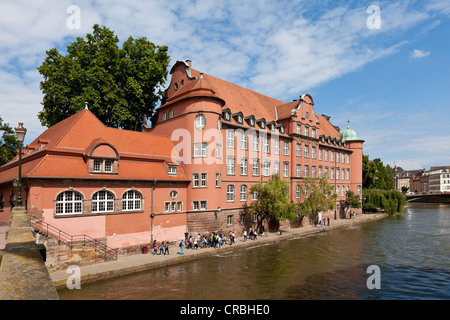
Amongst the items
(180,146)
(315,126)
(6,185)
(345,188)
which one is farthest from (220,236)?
(345,188)

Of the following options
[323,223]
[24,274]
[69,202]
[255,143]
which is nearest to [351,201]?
[323,223]

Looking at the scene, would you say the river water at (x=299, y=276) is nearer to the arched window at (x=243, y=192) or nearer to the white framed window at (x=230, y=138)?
the arched window at (x=243, y=192)

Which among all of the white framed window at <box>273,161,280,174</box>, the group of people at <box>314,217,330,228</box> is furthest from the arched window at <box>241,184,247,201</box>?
the group of people at <box>314,217,330,228</box>

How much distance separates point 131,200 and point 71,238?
5.95 m

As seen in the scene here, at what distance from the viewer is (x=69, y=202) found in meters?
23.3

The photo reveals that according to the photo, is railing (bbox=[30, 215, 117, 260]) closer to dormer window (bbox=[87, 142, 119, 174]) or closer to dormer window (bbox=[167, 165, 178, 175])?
dormer window (bbox=[87, 142, 119, 174])

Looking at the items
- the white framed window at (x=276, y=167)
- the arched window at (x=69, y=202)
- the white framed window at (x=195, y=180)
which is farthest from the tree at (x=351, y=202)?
the arched window at (x=69, y=202)

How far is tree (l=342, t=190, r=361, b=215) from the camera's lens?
5803 centimetres

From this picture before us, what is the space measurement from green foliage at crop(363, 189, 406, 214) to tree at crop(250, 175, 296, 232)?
125 feet

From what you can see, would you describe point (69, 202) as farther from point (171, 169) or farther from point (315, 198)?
point (315, 198)
